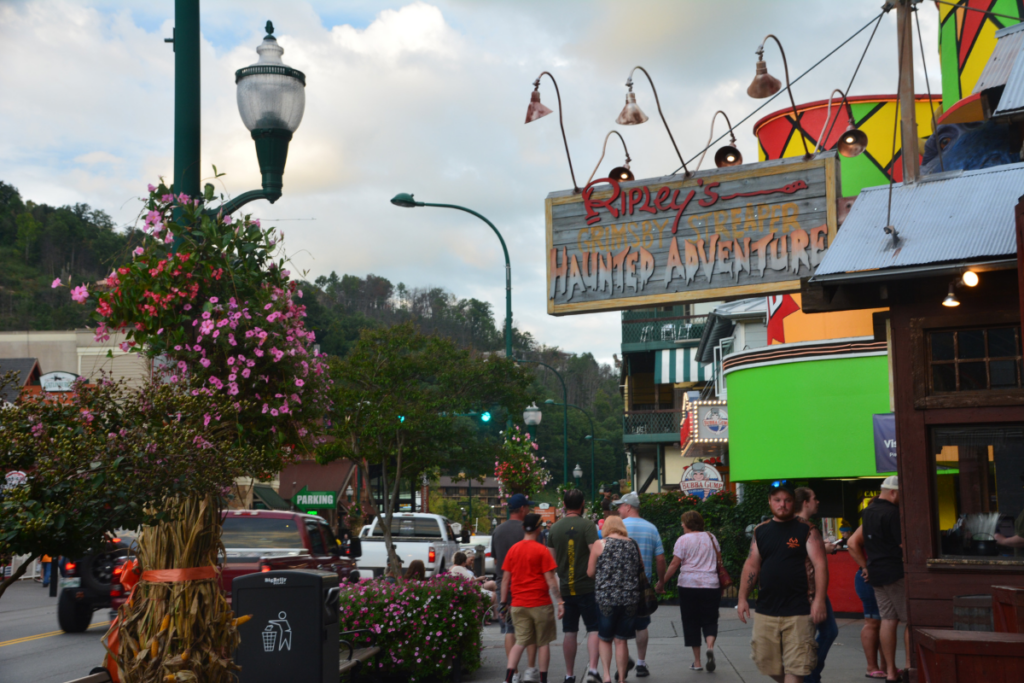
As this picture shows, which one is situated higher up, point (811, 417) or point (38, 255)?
point (38, 255)

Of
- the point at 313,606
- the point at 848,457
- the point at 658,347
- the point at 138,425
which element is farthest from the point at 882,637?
the point at 658,347

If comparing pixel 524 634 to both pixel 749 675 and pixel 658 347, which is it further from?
pixel 658 347

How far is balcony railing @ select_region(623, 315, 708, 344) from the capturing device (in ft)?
169

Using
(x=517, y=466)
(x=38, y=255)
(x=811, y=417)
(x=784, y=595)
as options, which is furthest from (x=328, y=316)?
(x=784, y=595)

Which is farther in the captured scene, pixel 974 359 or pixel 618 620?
pixel 618 620

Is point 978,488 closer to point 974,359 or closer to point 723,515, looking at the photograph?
point 974,359

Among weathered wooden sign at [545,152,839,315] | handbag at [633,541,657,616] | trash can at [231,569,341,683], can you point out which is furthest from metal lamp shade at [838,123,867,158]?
trash can at [231,569,341,683]

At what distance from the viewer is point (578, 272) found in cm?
845

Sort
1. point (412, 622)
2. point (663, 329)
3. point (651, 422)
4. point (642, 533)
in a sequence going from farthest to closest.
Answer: point (663, 329)
point (651, 422)
point (642, 533)
point (412, 622)

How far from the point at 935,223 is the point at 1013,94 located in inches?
45.1

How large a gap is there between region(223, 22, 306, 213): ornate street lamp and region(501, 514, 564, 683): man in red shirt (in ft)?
13.3

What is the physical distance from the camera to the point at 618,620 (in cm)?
921

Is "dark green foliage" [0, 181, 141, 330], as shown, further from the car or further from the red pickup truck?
the red pickup truck

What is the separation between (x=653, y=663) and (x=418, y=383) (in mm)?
19827
